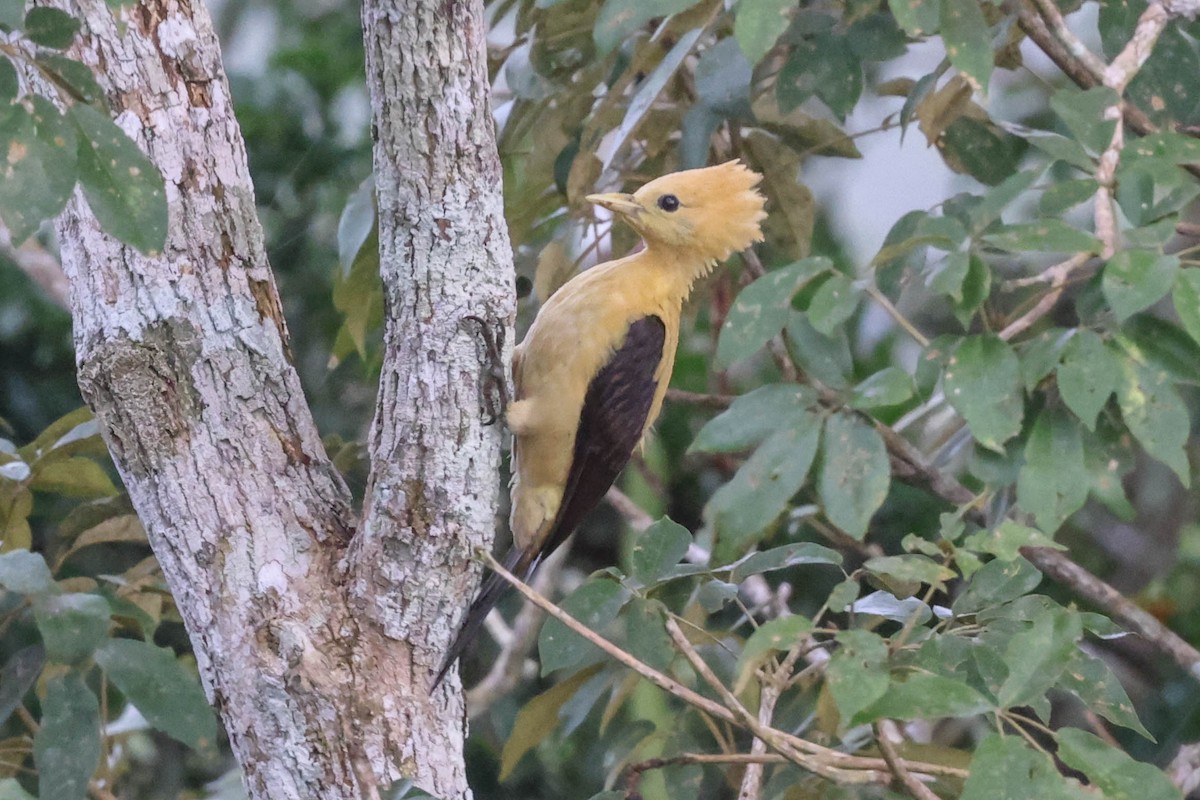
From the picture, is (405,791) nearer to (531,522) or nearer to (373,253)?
(531,522)

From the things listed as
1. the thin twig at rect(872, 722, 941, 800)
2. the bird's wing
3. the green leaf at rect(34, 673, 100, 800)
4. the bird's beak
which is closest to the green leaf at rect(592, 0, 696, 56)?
the bird's beak

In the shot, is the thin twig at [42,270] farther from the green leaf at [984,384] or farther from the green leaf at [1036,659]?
the green leaf at [1036,659]

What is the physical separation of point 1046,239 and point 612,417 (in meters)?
1.11

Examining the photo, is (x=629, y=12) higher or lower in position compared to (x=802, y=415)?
higher

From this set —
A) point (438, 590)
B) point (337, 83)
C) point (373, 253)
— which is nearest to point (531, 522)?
point (373, 253)

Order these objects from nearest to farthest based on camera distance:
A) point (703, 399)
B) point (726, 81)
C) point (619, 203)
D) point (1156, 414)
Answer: point (1156, 414)
point (726, 81)
point (619, 203)
point (703, 399)

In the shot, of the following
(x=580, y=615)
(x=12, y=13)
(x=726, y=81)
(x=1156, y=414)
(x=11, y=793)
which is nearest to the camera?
(x=12, y=13)

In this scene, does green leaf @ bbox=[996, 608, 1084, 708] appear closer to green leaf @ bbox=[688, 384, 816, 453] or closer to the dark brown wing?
green leaf @ bbox=[688, 384, 816, 453]

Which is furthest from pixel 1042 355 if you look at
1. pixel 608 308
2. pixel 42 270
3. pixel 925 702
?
pixel 42 270

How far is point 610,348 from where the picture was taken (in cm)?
280

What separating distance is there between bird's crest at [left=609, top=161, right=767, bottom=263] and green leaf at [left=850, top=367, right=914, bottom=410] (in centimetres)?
90

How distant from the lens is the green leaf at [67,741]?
5.70 ft

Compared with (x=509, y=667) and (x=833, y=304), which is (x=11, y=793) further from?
(x=509, y=667)

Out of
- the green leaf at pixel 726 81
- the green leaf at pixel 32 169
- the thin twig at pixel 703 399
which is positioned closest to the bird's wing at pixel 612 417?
the thin twig at pixel 703 399
